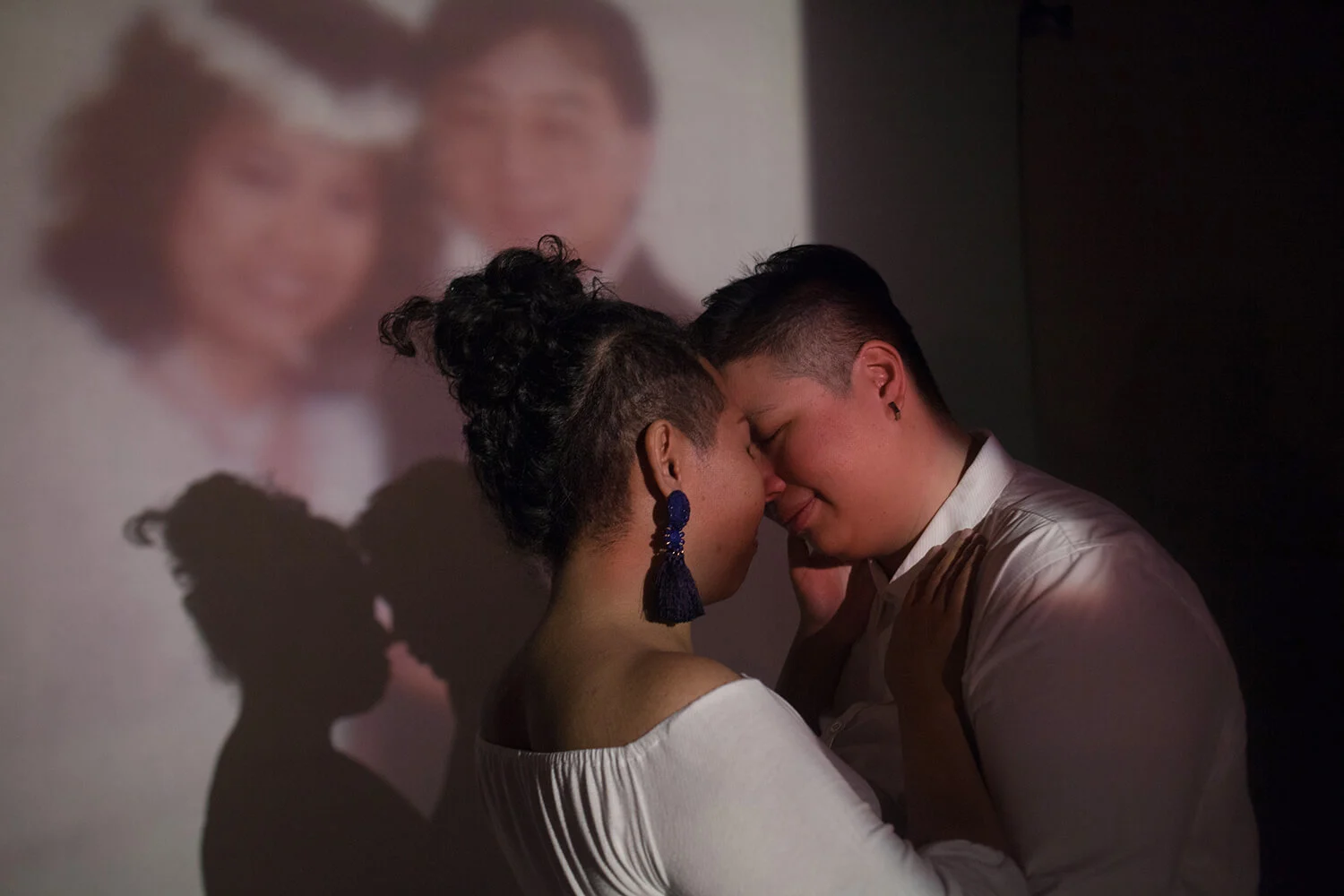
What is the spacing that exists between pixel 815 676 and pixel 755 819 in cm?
86

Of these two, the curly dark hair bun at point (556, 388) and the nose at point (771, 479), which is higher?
the curly dark hair bun at point (556, 388)

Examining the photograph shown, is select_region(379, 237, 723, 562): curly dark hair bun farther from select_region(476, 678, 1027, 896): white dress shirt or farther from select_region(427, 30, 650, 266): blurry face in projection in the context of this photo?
select_region(427, 30, 650, 266): blurry face in projection

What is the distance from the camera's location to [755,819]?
Answer: 3.15 ft

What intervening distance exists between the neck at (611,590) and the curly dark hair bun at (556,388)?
3 cm

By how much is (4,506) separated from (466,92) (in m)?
1.08

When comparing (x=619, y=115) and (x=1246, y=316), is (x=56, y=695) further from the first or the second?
(x=1246, y=316)

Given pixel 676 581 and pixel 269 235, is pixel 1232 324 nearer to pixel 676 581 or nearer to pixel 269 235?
pixel 676 581

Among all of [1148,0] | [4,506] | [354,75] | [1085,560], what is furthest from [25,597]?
[1148,0]

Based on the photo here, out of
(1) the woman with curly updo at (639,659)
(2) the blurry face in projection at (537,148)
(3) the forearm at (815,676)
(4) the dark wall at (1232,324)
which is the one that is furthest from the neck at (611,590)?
(4) the dark wall at (1232,324)

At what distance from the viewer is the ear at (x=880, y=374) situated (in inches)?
61.0

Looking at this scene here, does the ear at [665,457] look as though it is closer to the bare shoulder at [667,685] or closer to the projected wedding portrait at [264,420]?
the bare shoulder at [667,685]

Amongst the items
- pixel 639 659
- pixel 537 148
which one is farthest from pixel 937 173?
pixel 639 659

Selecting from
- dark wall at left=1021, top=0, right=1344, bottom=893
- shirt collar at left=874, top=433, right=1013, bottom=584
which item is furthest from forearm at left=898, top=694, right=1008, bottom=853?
dark wall at left=1021, top=0, right=1344, bottom=893

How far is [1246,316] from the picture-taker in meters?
1.93
